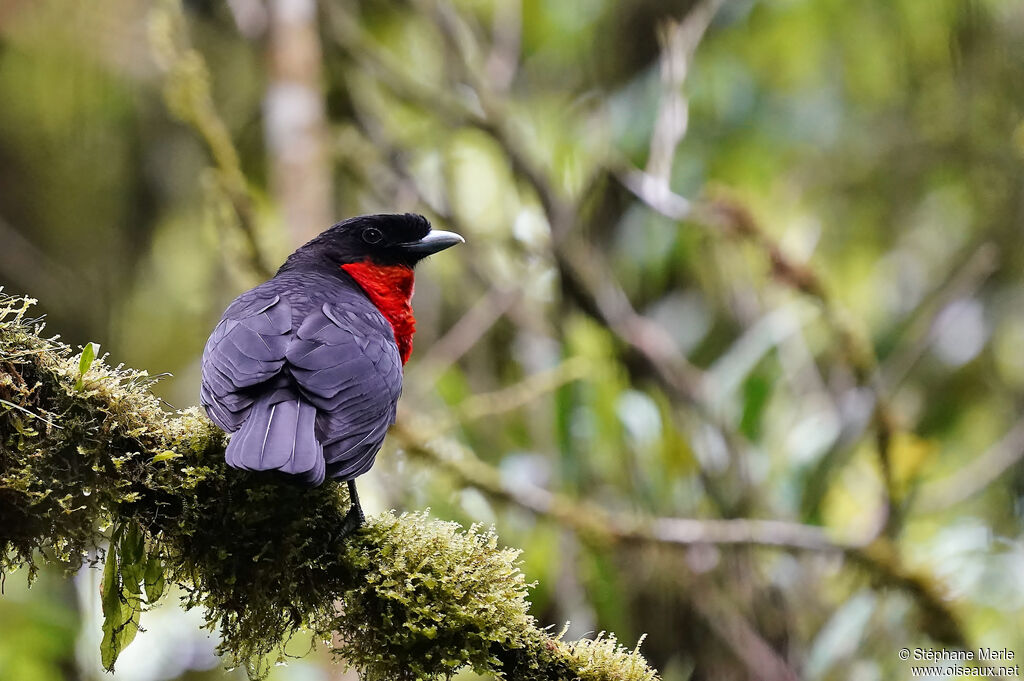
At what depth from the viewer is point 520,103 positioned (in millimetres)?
6789

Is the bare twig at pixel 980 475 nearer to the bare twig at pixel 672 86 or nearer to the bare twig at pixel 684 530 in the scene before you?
the bare twig at pixel 684 530

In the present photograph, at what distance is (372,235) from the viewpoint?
344 cm

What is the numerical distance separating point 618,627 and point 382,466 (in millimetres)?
1317

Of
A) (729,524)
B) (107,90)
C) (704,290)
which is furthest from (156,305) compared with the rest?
(729,524)

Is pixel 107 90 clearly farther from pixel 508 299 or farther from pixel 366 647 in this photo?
pixel 366 647

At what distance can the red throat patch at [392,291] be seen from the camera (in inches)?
130

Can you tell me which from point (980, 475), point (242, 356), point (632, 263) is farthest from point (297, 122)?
point (980, 475)

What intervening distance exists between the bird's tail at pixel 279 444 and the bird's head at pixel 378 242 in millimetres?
1329

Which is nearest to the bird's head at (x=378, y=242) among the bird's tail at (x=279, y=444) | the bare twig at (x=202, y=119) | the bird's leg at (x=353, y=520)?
the bare twig at (x=202, y=119)

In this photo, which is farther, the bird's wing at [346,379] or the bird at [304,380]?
the bird's wing at [346,379]

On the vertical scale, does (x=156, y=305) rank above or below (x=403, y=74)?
below

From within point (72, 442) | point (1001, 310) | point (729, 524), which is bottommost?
point (72, 442)

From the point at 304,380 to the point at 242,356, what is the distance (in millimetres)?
181

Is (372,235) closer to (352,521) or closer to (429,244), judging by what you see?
(429,244)
